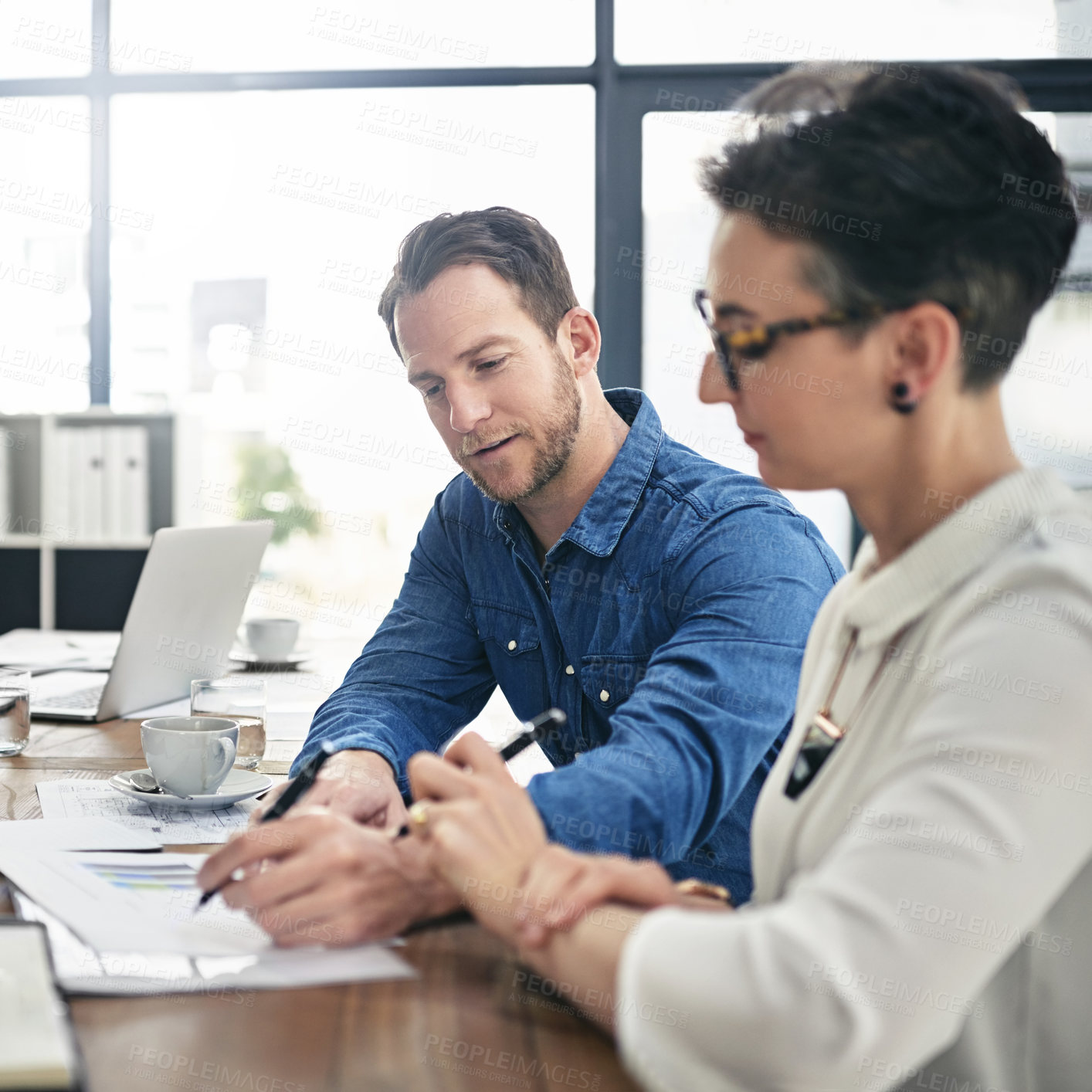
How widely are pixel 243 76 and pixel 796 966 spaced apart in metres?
4.01

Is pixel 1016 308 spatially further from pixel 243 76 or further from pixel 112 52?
pixel 112 52

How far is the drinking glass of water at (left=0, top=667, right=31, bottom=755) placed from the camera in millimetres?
1623

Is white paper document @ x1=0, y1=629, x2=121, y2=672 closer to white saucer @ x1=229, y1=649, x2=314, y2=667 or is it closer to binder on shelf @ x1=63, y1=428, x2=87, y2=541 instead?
white saucer @ x1=229, y1=649, x2=314, y2=667

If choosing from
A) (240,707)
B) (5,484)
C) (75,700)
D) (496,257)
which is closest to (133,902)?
(240,707)

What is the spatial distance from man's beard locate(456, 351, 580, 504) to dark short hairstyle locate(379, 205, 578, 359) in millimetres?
86

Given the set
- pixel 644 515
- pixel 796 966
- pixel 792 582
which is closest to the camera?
pixel 796 966

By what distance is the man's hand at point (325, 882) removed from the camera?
904 millimetres

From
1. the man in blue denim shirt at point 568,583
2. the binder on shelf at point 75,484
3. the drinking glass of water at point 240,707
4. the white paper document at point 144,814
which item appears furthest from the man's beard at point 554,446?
the binder on shelf at point 75,484

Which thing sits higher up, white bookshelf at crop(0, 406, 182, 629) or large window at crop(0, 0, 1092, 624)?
large window at crop(0, 0, 1092, 624)

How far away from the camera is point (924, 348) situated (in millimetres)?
777

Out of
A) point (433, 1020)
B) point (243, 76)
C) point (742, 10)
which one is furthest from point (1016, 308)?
point (243, 76)

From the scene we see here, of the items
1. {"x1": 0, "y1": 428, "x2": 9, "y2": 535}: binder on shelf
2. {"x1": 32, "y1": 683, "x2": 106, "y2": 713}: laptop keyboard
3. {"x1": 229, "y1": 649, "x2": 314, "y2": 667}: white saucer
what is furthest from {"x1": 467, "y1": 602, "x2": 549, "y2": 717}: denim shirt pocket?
{"x1": 0, "y1": 428, "x2": 9, "y2": 535}: binder on shelf

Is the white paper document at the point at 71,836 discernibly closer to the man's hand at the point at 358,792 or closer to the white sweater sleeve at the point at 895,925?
the man's hand at the point at 358,792

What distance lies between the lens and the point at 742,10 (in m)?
3.85
